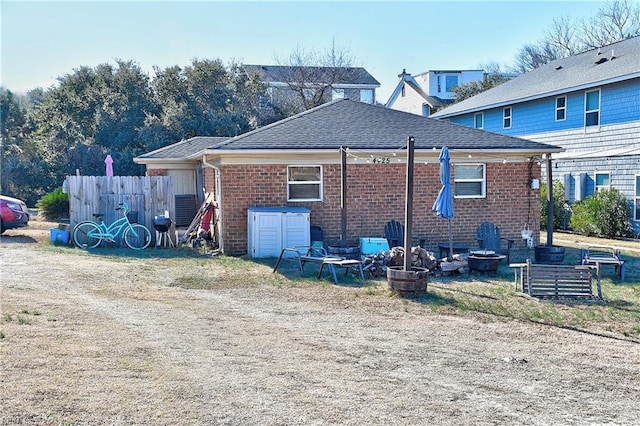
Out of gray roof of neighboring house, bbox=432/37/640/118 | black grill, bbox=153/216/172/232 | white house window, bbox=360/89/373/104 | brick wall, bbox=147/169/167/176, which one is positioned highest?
white house window, bbox=360/89/373/104

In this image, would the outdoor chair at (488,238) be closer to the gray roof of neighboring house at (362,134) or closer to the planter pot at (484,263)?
the planter pot at (484,263)

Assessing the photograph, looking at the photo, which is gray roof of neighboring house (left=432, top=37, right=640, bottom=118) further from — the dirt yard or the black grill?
the dirt yard

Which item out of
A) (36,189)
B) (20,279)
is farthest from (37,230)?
(36,189)

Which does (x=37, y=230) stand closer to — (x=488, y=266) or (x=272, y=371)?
(x=488, y=266)

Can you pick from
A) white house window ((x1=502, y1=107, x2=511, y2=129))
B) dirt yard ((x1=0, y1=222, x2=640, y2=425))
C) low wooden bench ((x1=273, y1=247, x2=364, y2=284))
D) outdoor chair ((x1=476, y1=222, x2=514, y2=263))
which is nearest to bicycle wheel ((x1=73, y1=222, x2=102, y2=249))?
low wooden bench ((x1=273, y1=247, x2=364, y2=284))

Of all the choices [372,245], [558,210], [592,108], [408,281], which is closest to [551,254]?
[372,245]

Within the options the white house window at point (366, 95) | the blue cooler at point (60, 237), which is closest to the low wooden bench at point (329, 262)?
the blue cooler at point (60, 237)

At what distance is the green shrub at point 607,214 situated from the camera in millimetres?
20453

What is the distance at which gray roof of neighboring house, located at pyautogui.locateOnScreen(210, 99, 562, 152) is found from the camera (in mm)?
15625

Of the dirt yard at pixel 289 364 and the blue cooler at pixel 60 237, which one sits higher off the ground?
the blue cooler at pixel 60 237

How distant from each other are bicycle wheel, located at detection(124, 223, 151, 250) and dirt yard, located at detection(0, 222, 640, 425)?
6634 millimetres

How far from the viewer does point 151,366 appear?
20.5 ft

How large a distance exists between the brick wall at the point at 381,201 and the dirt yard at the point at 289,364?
5320mm

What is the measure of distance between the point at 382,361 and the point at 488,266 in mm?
6351
